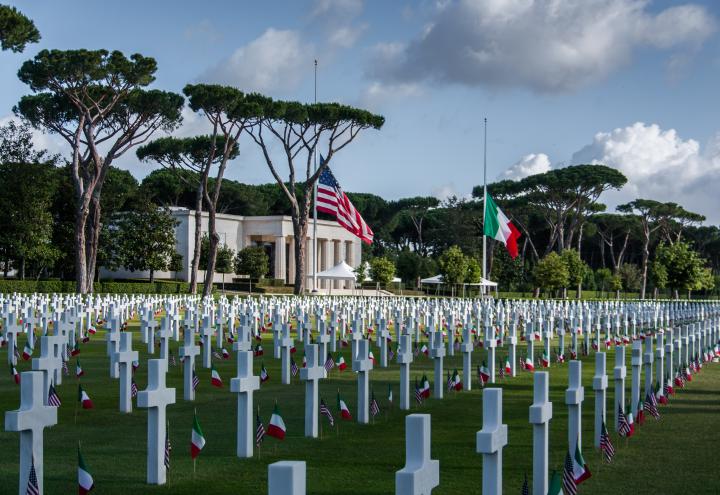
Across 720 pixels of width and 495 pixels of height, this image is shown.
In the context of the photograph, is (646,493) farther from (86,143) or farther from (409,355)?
(86,143)

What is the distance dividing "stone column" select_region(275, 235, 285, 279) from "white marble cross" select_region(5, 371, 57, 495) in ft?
234

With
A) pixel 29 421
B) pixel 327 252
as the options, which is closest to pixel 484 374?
pixel 29 421

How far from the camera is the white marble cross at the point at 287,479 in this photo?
2.99 m

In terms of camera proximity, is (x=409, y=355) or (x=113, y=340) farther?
(x=113, y=340)

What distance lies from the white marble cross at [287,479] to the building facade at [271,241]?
6714 cm

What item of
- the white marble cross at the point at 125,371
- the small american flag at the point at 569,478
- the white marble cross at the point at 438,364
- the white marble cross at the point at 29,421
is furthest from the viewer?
the white marble cross at the point at 438,364

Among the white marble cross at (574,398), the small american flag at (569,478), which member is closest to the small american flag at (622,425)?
the white marble cross at (574,398)

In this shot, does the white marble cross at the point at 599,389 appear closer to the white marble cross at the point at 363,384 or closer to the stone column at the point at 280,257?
the white marble cross at the point at 363,384

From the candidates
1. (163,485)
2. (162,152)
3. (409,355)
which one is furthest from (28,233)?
(163,485)

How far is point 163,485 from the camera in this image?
20.2ft

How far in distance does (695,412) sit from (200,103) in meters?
30.7

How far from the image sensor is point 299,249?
4259 cm

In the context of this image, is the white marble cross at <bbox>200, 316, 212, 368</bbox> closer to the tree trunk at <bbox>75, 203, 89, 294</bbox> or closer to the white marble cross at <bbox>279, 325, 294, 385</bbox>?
the white marble cross at <bbox>279, 325, 294, 385</bbox>

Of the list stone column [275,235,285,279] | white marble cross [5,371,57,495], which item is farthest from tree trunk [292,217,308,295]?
white marble cross [5,371,57,495]
